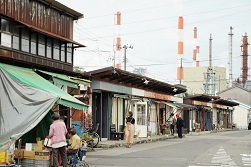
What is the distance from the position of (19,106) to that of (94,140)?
9.48 meters

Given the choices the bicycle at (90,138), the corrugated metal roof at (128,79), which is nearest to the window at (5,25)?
the bicycle at (90,138)

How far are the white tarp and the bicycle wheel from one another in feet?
26.4

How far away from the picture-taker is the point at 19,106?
14.3 m

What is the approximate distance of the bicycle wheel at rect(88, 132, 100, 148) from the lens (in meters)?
22.1

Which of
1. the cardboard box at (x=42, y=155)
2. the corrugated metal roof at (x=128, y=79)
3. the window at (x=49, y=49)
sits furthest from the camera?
the corrugated metal roof at (x=128, y=79)

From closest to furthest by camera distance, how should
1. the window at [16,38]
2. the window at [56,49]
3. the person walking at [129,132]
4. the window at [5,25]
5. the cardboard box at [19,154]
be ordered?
1. the cardboard box at [19,154]
2. the window at [5,25]
3. the window at [16,38]
4. the window at [56,49]
5. the person walking at [129,132]

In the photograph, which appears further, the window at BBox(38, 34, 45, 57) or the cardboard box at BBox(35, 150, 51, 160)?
the window at BBox(38, 34, 45, 57)

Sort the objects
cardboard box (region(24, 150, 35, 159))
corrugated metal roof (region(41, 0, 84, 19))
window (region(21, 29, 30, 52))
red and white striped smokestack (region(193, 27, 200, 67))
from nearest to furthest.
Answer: cardboard box (region(24, 150, 35, 159)) < window (region(21, 29, 30, 52)) < corrugated metal roof (region(41, 0, 84, 19)) < red and white striped smokestack (region(193, 27, 200, 67))

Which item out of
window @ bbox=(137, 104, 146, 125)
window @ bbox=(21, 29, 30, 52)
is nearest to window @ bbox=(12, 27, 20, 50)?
window @ bbox=(21, 29, 30, 52)

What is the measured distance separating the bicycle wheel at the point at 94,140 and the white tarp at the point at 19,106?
805 cm

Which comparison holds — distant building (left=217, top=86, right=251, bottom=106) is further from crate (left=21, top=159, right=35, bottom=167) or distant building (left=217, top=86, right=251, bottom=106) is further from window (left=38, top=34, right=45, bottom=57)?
crate (left=21, top=159, right=35, bottom=167)

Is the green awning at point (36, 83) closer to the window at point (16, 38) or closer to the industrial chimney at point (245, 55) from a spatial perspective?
the window at point (16, 38)

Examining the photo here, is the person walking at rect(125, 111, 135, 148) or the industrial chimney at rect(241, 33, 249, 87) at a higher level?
the industrial chimney at rect(241, 33, 249, 87)

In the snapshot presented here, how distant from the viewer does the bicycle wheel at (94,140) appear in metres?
A: 22.1
